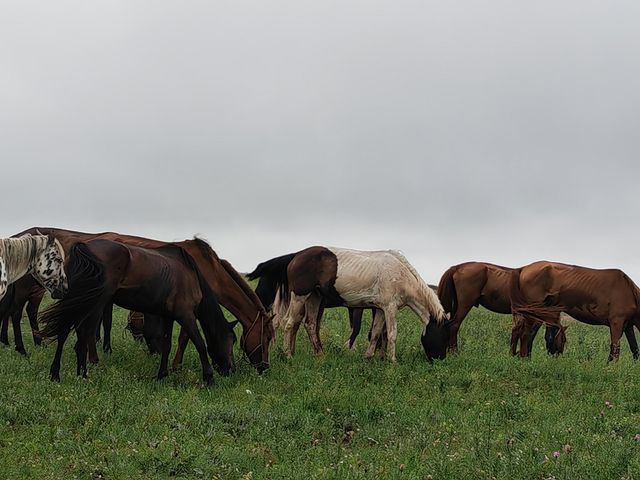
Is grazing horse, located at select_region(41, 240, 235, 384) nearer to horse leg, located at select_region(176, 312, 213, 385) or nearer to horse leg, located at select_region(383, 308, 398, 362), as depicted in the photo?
horse leg, located at select_region(176, 312, 213, 385)

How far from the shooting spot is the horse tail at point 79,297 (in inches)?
399

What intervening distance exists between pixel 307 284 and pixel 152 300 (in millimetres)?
3944

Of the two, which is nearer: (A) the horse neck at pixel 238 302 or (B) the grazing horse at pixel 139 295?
(B) the grazing horse at pixel 139 295

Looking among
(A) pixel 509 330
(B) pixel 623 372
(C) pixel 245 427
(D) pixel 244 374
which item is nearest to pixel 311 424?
(C) pixel 245 427

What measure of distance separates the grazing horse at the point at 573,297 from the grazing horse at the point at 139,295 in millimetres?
7906

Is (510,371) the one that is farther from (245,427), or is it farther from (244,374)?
(245,427)

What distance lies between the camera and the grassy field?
22.2 ft

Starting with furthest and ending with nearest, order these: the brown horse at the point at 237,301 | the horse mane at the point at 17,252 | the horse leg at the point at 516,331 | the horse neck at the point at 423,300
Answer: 1. the horse leg at the point at 516,331
2. the horse neck at the point at 423,300
3. the brown horse at the point at 237,301
4. the horse mane at the point at 17,252

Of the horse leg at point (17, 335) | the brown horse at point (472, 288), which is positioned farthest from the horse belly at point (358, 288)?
the horse leg at point (17, 335)

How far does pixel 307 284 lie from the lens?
13.9 m

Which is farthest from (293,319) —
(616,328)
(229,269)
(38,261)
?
(616,328)

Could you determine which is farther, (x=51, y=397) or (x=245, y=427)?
(x=51, y=397)

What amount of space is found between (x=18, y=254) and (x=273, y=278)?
6.03m

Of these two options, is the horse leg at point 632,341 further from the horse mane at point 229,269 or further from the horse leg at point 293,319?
the horse mane at point 229,269
